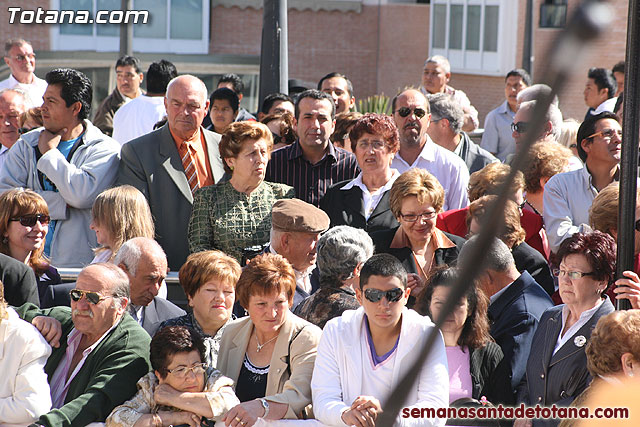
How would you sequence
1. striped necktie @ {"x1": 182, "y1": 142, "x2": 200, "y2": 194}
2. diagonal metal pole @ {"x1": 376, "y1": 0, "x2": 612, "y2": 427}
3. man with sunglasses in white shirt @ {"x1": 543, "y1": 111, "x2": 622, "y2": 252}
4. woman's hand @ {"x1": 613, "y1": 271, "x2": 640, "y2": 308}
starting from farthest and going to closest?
striped necktie @ {"x1": 182, "y1": 142, "x2": 200, "y2": 194}, man with sunglasses in white shirt @ {"x1": 543, "y1": 111, "x2": 622, "y2": 252}, woman's hand @ {"x1": 613, "y1": 271, "x2": 640, "y2": 308}, diagonal metal pole @ {"x1": 376, "y1": 0, "x2": 612, "y2": 427}

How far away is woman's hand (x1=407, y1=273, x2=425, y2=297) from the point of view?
4.39 metres

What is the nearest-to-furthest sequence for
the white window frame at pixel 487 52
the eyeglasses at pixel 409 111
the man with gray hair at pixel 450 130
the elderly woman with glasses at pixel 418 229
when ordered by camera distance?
the elderly woman with glasses at pixel 418 229 → the eyeglasses at pixel 409 111 → the man with gray hair at pixel 450 130 → the white window frame at pixel 487 52

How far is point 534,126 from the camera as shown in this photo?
2.53 feet

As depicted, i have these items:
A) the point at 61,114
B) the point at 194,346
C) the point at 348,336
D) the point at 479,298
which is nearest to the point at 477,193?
the point at 479,298

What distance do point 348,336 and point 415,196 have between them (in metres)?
1.18

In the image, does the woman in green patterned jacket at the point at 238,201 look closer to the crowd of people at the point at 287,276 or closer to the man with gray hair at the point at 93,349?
the crowd of people at the point at 287,276

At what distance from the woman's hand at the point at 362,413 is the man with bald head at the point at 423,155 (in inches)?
101

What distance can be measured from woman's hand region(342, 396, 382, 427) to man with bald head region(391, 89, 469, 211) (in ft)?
8.38

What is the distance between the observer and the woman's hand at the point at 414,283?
4.39 meters

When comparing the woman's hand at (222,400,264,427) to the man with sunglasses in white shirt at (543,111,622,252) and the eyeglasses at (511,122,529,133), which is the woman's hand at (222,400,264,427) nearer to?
the eyeglasses at (511,122,529,133)

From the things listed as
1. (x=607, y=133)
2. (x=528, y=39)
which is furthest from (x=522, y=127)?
(x=528, y=39)

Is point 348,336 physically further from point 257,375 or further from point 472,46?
point 472,46

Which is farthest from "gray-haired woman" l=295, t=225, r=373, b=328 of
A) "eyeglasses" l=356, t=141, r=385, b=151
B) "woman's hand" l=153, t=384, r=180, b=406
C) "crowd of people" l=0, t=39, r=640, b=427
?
"eyeglasses" l=356, t=141, r=385, b=151

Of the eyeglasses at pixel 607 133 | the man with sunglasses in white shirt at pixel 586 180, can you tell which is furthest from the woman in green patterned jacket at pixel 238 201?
the eyeglasses at pixel 607 133
